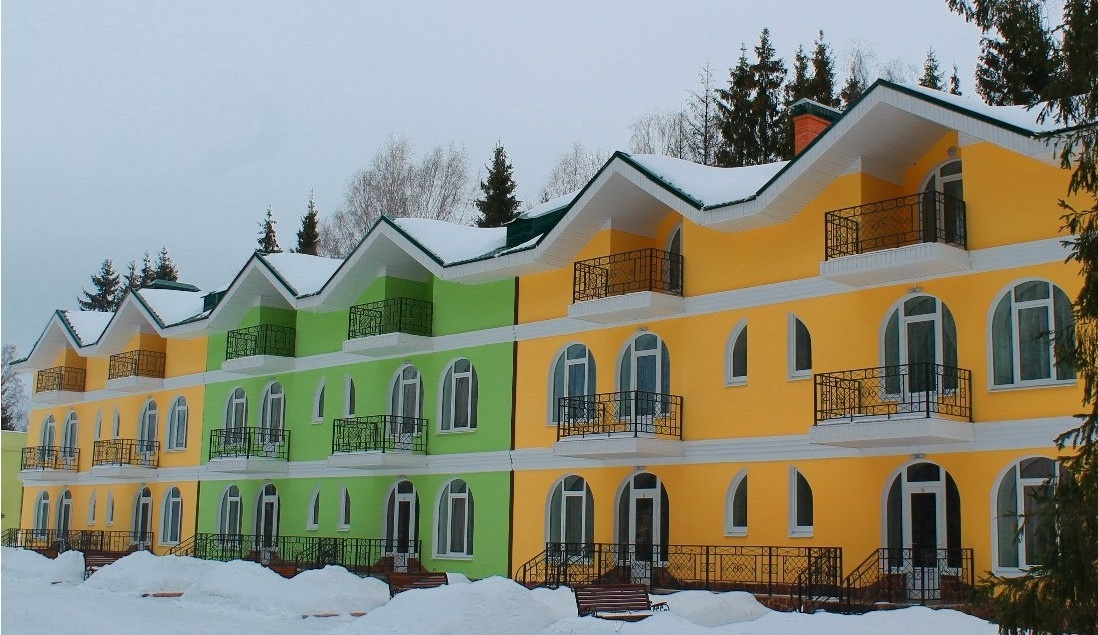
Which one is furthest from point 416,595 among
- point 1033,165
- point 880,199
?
point 1033,165

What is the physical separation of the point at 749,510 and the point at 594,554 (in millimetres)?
3814

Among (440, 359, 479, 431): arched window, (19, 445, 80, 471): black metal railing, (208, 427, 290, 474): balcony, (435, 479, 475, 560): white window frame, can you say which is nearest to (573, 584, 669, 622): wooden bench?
(435, 479, 475, 560): white window frame

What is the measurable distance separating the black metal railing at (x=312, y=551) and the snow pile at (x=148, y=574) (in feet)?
7.89

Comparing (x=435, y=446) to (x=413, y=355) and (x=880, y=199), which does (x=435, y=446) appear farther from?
(x=880, y=199)

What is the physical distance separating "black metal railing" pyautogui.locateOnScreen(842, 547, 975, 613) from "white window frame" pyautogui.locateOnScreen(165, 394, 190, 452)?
23429mm

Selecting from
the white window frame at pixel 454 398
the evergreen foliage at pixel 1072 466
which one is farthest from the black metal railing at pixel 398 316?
the evergreen foliage at pixel 1072 466

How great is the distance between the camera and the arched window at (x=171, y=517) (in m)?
36.9

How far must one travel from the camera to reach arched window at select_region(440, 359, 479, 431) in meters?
27.8

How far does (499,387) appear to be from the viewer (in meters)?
27.0

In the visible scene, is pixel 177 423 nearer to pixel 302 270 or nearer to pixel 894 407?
pixel 302 270

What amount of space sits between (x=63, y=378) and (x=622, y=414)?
25.6 meters

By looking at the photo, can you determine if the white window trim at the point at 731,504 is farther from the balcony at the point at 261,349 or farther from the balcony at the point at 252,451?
the balcony at the point at 261,349

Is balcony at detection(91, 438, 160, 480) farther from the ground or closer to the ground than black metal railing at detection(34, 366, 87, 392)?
closer to the ground

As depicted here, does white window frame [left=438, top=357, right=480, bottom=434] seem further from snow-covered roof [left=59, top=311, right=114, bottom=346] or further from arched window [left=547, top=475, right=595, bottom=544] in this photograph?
snow-covered roof [left=59, top=311, right=114, bottom=346]
